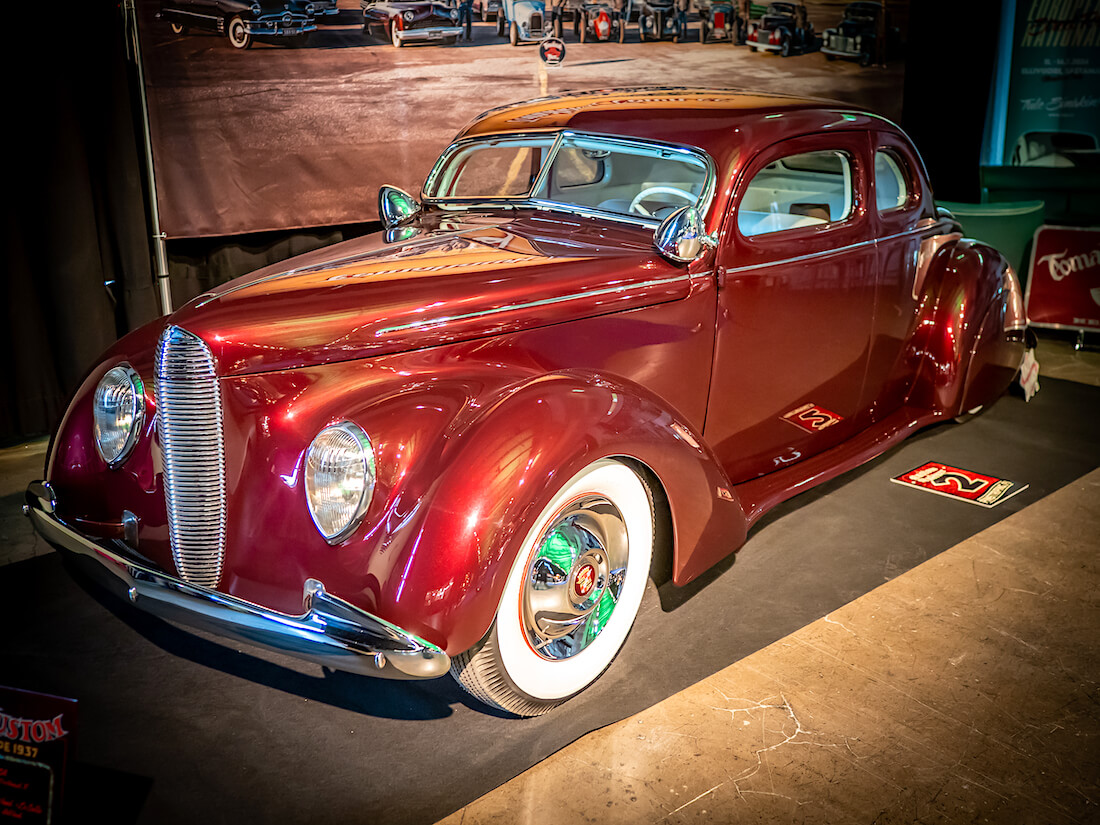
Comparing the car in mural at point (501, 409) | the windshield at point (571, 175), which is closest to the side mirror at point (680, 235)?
the car in mural at point (501, 409)

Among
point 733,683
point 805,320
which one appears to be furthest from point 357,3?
point 733,683

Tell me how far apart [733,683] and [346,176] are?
11.1 ft

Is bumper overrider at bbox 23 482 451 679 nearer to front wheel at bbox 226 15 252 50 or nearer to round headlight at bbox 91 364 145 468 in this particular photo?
round headlight at bbox 91 364 145 468

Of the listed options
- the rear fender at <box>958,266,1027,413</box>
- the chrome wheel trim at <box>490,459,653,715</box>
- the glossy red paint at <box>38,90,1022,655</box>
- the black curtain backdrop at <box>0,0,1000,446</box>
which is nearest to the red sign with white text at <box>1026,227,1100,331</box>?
the rear fender at <box>958,266,1027,413</box>

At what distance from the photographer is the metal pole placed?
12.2 ft

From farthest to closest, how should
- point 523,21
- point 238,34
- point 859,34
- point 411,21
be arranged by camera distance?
point 859,34
point 523,21
point 411,21
point 238,34

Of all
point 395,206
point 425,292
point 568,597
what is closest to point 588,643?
point 568,597

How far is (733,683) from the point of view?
234cm

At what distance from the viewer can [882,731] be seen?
216 centimetres

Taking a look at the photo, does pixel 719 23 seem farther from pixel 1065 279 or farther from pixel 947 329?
pixel 947 329

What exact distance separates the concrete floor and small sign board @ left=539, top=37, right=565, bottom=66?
3.60 metres

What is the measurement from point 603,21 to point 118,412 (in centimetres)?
414

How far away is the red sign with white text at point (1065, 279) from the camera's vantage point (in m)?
5.20

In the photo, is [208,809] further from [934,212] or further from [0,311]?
[934,212]
